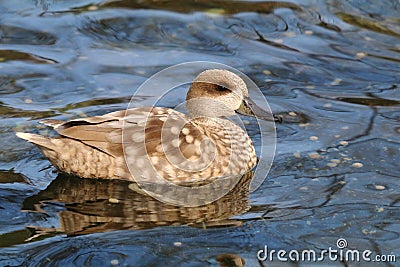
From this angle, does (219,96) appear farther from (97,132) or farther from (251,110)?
(97,132)

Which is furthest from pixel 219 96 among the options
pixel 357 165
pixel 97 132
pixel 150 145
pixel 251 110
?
pixel 357 165

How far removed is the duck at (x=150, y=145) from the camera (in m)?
7.38

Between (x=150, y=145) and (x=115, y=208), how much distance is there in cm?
71

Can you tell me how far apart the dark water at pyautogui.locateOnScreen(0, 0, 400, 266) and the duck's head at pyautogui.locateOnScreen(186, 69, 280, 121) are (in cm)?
57

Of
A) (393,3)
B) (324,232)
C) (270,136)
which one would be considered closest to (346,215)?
(324,232)

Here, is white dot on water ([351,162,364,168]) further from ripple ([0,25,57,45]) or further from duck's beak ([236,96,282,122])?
ripple ([0,25,57,45])

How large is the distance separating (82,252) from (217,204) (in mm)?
1385

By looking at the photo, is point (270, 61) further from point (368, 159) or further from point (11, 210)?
point (11, 210)

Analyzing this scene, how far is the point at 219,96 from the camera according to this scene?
7699 millimetres

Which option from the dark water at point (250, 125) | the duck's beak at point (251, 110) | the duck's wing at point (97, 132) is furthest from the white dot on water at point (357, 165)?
the duck's wing at point (97, 132)

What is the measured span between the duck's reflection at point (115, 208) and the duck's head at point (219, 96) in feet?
2.30

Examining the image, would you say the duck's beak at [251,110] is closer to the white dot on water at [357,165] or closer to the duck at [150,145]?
the duck at [150,145]

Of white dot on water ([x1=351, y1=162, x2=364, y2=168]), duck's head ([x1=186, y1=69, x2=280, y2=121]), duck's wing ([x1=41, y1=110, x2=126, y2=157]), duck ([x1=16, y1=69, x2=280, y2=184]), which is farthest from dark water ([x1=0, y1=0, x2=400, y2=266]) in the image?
duck's head ([x1=186, y1=69, x2=280, y2=121])

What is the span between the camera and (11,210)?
272 inches
